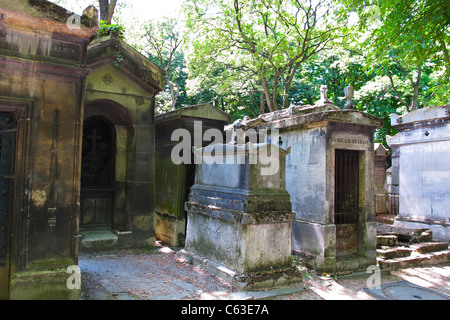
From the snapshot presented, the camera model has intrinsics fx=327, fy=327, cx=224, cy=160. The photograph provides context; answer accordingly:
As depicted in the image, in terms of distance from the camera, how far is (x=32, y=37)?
4.00 meters

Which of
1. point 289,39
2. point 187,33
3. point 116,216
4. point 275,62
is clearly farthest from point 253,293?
point 187,33

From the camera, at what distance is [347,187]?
6953 mm

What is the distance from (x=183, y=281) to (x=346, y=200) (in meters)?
3.79

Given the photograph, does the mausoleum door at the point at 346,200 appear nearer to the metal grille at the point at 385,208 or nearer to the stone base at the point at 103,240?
the stone base at the point at 103,240

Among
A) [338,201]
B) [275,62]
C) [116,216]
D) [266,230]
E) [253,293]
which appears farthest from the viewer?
[275,62]

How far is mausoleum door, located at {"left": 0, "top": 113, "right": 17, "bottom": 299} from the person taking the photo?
3971 mm

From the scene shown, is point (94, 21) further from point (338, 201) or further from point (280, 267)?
point (338, 201)

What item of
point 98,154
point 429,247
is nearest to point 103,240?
point 98,154

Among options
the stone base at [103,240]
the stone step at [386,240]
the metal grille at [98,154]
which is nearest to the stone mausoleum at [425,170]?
the stone step at [386,240]

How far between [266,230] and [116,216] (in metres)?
4.18

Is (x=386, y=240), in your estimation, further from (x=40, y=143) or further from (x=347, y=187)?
(x=40, y=143)

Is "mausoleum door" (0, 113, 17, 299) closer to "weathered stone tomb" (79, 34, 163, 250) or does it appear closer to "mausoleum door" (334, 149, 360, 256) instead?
"weathered stone tomb" (79, 34, 163, 250)

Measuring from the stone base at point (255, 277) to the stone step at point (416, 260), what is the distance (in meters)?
2.48

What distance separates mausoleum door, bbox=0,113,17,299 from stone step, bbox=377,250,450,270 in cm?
650
